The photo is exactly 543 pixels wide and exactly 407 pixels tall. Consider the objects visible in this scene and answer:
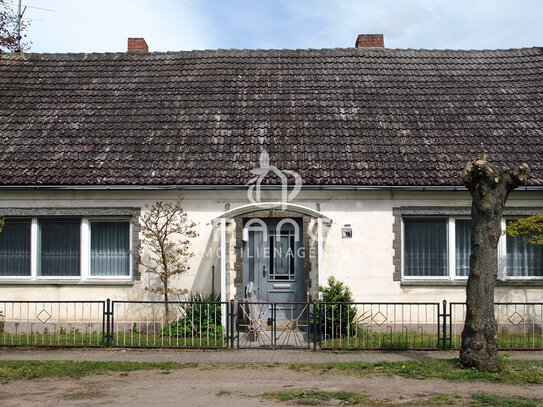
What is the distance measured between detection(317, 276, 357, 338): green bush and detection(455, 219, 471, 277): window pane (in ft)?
9.84

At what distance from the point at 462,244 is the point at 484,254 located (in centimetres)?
455

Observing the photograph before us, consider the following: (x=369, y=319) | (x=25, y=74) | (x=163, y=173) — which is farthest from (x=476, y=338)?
(x=25, y=74)

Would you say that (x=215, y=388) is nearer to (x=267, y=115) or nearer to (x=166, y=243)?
(x=166, y=243)

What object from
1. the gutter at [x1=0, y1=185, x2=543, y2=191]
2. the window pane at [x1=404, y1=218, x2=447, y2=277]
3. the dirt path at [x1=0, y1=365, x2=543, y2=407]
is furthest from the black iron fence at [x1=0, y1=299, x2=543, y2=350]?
the gutter at [x1=0, y1=185, x2=543, y2=191]

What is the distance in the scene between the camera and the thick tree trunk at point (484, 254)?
32.1ft

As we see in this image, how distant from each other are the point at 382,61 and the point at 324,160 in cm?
516

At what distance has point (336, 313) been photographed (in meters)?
12.6

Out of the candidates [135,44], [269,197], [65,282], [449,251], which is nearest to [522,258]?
[449,251]

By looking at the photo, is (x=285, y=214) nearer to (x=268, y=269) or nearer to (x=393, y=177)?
(x=268, y=269)

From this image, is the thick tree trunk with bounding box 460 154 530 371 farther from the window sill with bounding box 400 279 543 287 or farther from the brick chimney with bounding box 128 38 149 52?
the brick chimney with bounding box 128 38 149 52

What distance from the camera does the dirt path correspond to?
828cm

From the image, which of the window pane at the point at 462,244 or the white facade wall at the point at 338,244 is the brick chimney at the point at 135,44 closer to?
the white facade wall at the point at 338,244

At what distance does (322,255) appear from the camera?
1399 centimetres

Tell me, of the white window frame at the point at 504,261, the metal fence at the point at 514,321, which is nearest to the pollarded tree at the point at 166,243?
the metal fence at the point at 514,321
